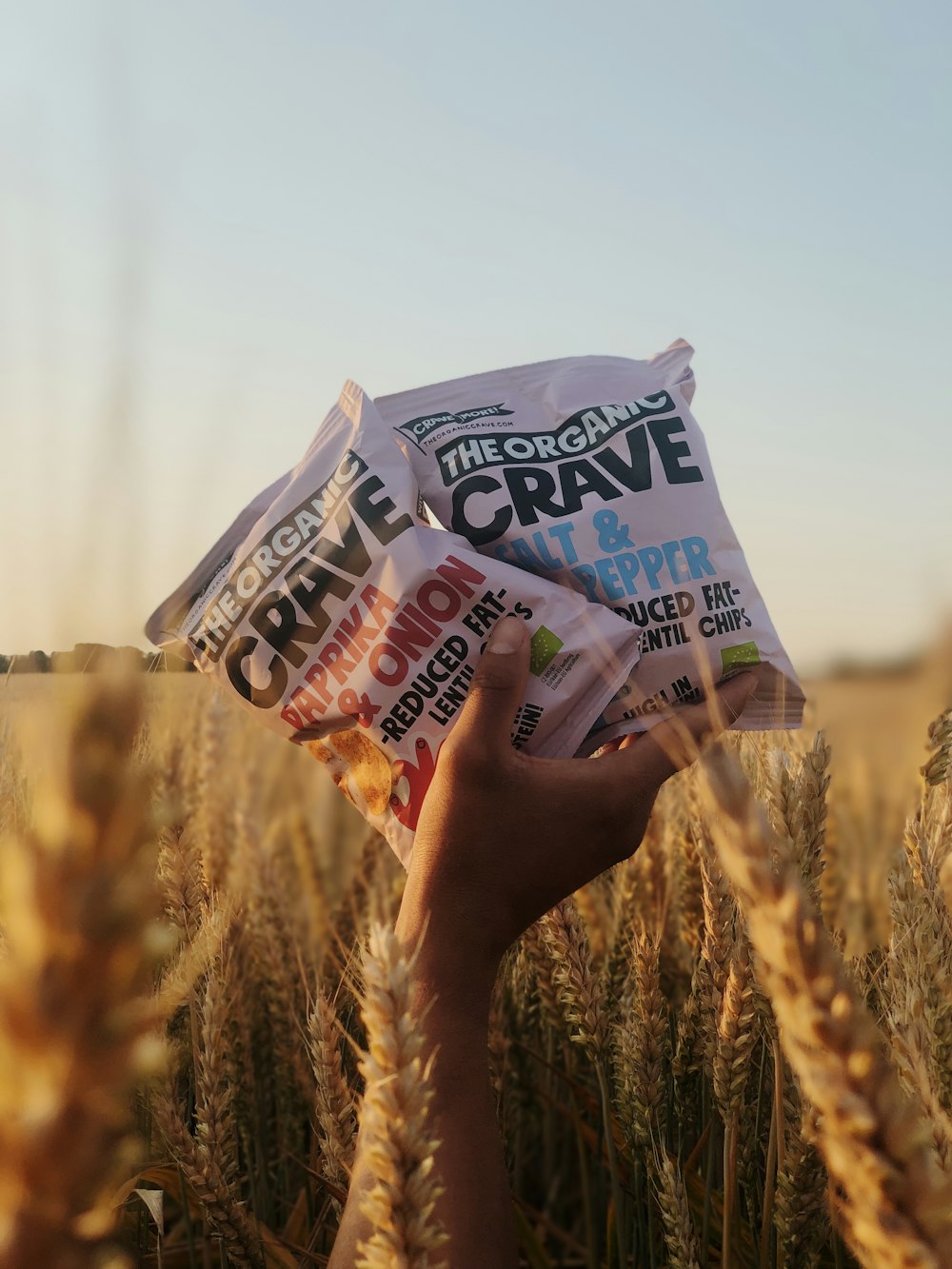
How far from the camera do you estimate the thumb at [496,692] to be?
106cm

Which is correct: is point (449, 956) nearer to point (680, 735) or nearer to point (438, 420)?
point (680, 735)

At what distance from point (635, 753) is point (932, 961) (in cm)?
37

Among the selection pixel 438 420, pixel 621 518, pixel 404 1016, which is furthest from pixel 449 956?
pixel 438 420

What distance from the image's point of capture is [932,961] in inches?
38.7

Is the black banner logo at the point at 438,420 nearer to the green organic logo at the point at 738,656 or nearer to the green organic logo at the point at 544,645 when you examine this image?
the green organic logo at the point at 544,645

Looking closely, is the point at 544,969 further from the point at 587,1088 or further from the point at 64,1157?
the point at 64,1157

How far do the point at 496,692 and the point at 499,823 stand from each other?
145 mm

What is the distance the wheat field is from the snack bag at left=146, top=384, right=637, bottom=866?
0.18 meters

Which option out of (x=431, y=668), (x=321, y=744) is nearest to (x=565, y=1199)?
(x=321, y=744)

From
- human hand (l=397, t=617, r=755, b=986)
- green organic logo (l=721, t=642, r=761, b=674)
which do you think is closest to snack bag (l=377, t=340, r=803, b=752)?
green organic logo (l=721, t=642, r=761, b=674)

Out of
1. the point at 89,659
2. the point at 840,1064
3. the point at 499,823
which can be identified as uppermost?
the point at 89,659

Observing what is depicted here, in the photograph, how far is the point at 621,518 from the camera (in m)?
1.22

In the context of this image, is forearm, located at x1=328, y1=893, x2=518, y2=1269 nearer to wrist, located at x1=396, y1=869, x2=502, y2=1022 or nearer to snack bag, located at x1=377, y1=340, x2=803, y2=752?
wrist, located at x1=396, y1=869, x2=502, y2=1022

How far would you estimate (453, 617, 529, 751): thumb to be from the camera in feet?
3.48
